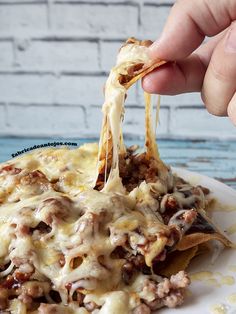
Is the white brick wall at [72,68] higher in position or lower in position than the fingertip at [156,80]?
lower

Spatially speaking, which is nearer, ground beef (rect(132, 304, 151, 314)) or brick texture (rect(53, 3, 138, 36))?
ground beef (rect(132, 304, 151, 314))

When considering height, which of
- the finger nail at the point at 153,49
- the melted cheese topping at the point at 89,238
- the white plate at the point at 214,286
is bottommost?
the white plate at the point at 214,286

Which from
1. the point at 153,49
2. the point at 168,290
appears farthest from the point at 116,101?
the point at 168,290

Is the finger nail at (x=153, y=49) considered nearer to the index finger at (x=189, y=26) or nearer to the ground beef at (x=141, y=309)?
the index finger at (x=189, y=26)

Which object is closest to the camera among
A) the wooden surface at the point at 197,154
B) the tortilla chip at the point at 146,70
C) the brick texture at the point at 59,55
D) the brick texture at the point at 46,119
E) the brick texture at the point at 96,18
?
the tortilla chip at the point at 146,70

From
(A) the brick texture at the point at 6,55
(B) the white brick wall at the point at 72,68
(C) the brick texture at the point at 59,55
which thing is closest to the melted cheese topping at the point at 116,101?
(B) the white brick wall at the point at 72,68

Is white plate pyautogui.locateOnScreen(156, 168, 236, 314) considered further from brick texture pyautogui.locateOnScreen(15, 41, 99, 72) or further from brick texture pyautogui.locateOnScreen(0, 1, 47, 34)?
brick texture pyautogui.locateOnScreen(0, 1, 47, 34)

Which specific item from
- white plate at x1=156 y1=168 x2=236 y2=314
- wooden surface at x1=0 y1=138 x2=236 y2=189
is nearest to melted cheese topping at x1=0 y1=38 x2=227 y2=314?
white plate at x1=156 y1=168 x2=236 y2=314
